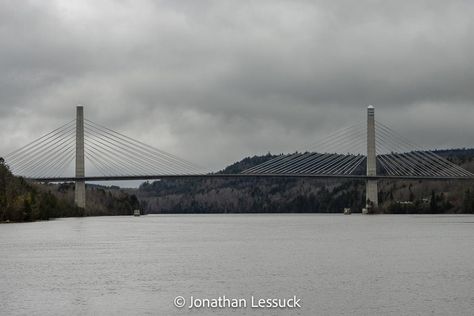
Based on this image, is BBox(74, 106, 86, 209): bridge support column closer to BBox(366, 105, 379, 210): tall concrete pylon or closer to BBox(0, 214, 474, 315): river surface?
BBox(366, 105, 379, 210): tall concrete pylon

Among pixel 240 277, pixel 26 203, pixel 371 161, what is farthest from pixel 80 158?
pixel 240 277

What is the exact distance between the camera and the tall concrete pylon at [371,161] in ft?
366

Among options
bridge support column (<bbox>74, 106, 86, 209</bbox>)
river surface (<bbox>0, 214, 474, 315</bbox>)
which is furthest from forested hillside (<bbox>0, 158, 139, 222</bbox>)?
river surface (<bbox>0, 214, 474, 315</bbox>)

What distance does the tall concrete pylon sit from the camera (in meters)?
111

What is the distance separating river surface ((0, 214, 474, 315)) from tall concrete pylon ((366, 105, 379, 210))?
6079cm

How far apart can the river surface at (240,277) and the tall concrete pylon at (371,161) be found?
2393 inches

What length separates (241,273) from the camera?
106 ft

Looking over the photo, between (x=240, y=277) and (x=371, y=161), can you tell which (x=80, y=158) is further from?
(x=240, y=277)

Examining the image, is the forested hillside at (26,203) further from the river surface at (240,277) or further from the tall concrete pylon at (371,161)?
the tall concrete pylon at (371,161)

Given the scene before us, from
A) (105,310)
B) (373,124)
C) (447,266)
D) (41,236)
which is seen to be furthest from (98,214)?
(105,310)

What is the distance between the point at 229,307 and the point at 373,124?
93.6 metres

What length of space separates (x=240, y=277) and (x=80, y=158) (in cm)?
7596

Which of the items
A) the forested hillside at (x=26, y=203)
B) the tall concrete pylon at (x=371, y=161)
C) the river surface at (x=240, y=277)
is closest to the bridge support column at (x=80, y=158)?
the forested hillside at (x=26, y=203)

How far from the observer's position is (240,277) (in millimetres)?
30984
